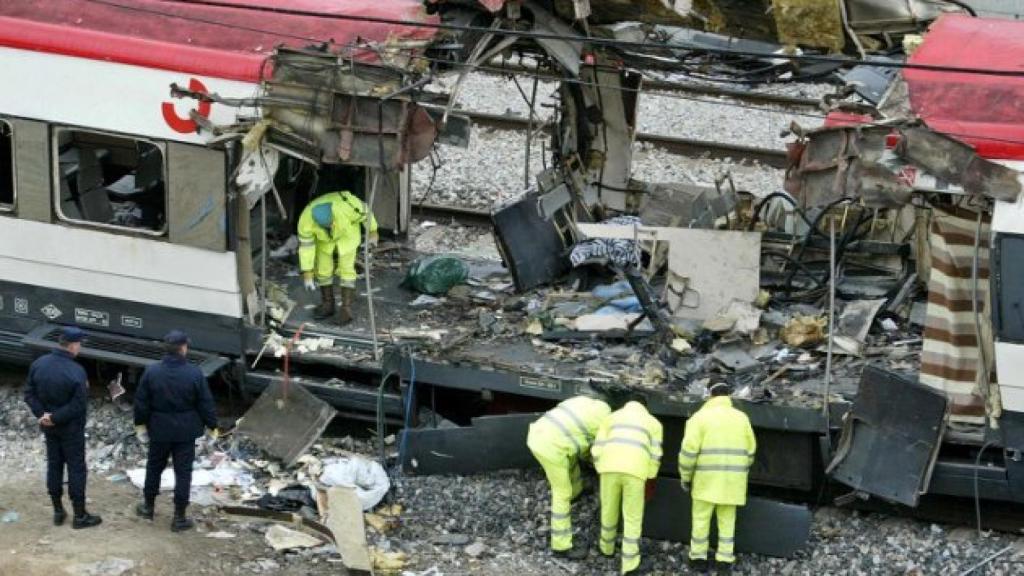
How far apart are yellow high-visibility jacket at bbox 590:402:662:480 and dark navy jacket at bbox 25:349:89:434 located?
3.19 metres

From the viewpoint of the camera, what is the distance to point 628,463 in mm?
10328

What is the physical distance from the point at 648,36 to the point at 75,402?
5195mm

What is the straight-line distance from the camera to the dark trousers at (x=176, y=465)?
426 inches

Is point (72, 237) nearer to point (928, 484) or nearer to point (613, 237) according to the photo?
point (613, 237)

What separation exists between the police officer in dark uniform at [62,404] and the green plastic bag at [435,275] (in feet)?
12.1

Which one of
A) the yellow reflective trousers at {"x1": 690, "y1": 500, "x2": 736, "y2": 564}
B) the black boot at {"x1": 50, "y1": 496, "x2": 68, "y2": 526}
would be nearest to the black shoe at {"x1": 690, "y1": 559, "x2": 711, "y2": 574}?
the yellow reflective trousers at {"x1": 690, "y1": 500, "x2": 736, "y2": 564}

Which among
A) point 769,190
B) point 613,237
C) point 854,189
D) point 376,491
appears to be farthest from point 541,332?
point 769,190

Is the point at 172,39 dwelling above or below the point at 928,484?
above

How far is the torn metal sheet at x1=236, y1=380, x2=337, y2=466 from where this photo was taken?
12.1 meters

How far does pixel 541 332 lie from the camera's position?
12688 millimetres

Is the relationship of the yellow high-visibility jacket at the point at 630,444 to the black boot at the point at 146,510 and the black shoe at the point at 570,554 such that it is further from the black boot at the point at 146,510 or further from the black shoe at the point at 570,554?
the black boot at the point at 146,510

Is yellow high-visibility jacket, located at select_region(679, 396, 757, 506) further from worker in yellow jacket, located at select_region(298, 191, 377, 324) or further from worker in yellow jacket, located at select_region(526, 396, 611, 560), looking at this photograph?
worker in yellow jacket, located at select_region(298, 191, 377, 324)

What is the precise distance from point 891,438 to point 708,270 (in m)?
2.24

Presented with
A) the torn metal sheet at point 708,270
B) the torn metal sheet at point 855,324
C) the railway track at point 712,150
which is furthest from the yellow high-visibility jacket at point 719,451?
the railway track at point 712,150
